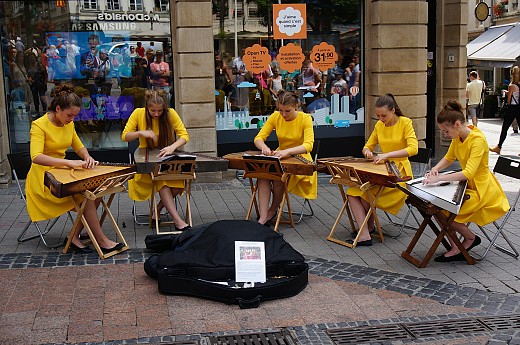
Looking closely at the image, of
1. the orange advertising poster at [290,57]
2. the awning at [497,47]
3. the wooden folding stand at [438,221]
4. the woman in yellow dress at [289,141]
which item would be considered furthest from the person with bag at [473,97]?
the wooden folding stand at [438,221]

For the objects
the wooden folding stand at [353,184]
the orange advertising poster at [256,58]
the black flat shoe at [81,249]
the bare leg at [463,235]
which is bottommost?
the black flat shoe at [81,249]

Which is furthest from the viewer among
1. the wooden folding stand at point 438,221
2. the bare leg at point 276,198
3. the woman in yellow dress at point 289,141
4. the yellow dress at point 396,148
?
the bare leg at point 276,198

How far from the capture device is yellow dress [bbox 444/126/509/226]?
6.21 meters

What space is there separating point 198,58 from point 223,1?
1.19 m

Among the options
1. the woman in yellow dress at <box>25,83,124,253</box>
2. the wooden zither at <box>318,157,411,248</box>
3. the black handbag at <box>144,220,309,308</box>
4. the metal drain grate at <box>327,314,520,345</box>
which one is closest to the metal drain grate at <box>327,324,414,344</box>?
the metal drain grate at <box>327,314,520,345</box>

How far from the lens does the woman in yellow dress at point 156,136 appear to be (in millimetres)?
7648

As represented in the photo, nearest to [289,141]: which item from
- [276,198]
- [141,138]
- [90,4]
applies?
[276,198]

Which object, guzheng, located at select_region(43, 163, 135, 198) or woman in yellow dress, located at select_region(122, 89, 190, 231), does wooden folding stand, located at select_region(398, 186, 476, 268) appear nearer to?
woman in yellow dress, located at select_region(122, 89, 190, 231)

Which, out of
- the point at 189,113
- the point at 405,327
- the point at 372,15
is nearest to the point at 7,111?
the point at 189,113

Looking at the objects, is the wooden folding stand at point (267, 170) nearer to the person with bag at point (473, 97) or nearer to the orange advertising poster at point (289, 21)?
the orange advertising poster at point (289, 21)

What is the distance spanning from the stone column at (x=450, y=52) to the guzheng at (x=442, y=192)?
708 cm

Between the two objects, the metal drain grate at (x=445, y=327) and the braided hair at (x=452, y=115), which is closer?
the metal drain grate at (x=445, y=327)

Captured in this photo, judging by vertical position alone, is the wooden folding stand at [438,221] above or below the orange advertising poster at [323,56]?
below

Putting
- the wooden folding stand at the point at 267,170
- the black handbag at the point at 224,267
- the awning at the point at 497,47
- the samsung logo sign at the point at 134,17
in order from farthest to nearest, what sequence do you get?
the awning at the point at 497,47, the samsung logo sign at the point at 134,17, the wooden folding stand at the point at 267,170, the black handbag at the point at 224,267
